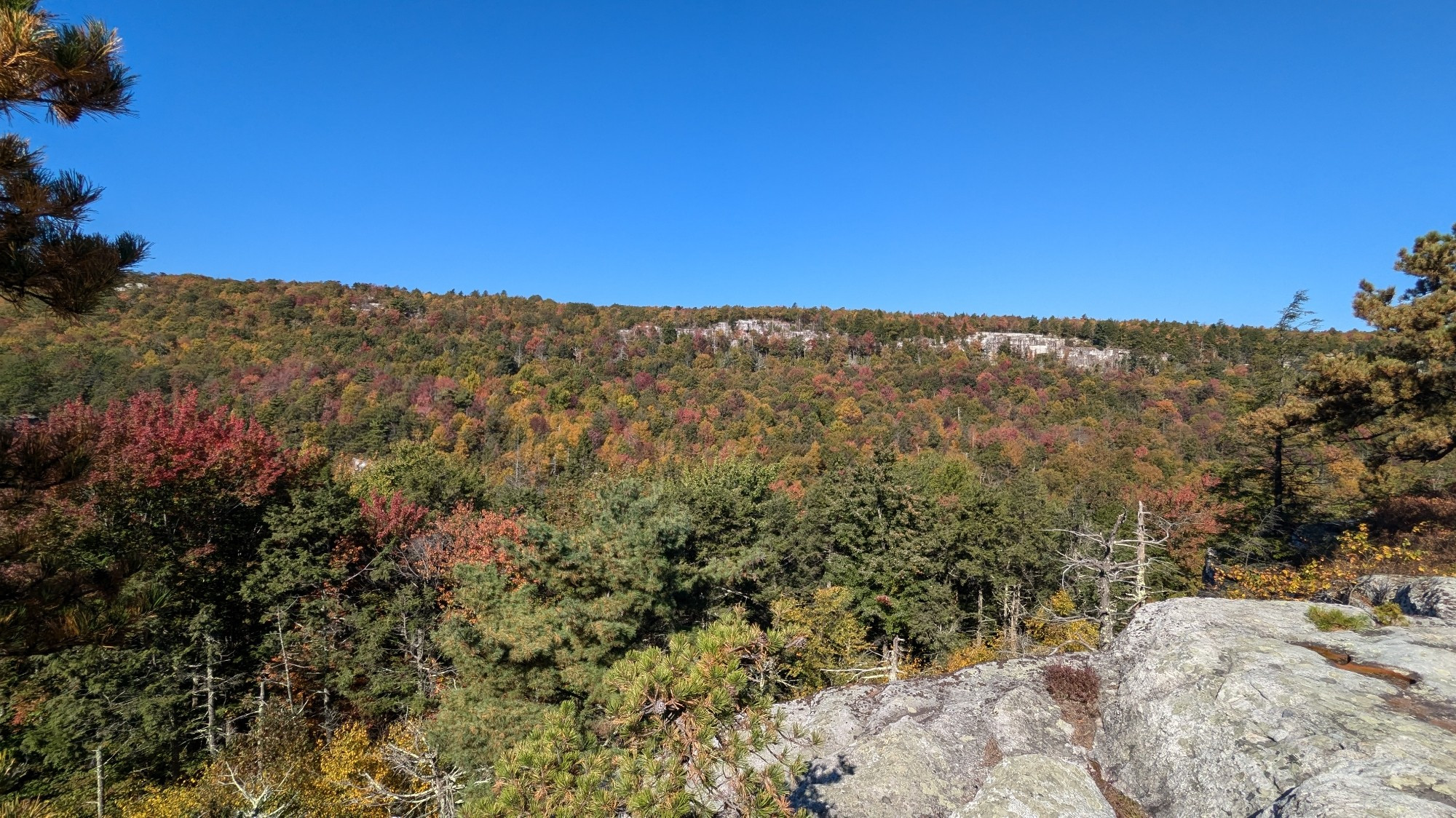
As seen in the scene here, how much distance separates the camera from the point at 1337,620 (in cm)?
Result: 655

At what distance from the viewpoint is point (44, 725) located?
1368 cm

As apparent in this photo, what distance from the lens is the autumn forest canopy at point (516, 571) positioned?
3.60m

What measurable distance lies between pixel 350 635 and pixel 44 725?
6.92m

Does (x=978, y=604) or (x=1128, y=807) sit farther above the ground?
(x=1128, y=807)

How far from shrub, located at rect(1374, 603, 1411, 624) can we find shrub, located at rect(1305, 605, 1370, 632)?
0.27 meters

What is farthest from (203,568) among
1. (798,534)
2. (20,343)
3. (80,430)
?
(20,343)

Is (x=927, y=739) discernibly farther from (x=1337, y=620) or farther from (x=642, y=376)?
(x=642, y=376)

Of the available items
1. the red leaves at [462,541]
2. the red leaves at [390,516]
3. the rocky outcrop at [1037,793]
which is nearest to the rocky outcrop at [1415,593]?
the rocky outcrop at [1037,793]

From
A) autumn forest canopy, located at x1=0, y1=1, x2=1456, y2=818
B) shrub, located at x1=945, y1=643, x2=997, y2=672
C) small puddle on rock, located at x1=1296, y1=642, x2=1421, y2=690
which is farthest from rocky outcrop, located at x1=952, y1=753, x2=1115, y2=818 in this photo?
shrub, located at x1=945, y1=643, x2=997, y2=672

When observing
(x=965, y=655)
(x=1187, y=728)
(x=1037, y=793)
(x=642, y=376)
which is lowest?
(x=965, y=655)

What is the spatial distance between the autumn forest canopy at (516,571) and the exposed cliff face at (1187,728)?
1.08 metres

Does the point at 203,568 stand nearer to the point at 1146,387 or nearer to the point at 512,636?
the point at 512,636

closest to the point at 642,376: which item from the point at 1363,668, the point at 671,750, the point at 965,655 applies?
the point at 965,655

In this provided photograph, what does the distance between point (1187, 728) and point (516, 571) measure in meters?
16.9
